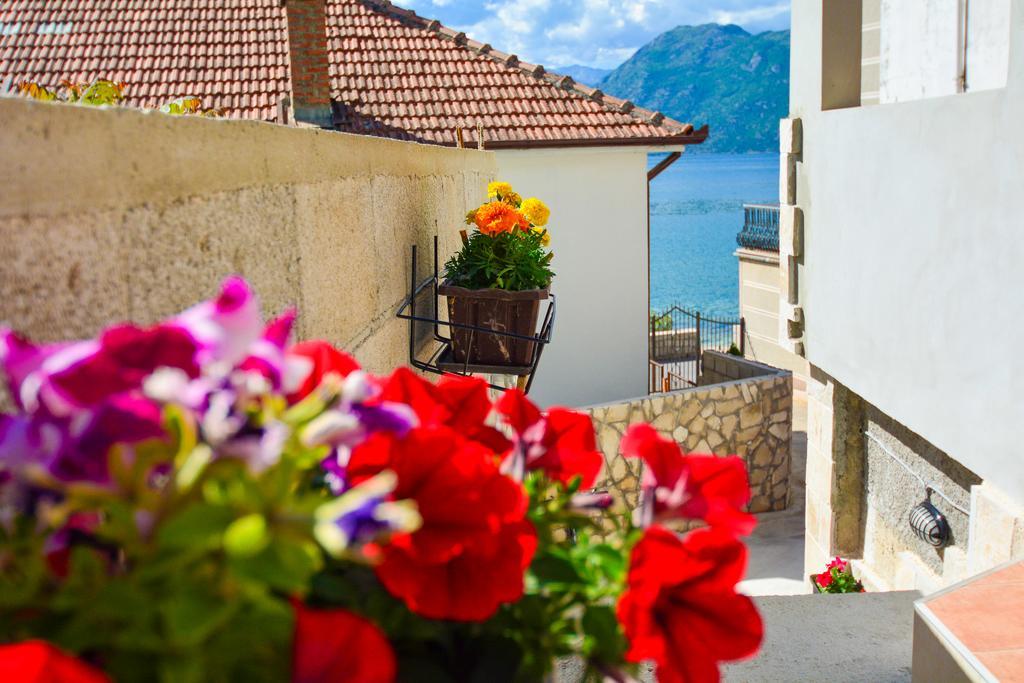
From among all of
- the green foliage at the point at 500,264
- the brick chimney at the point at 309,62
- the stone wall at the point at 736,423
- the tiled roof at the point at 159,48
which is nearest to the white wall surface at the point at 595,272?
A: the stone wall at the point at 736,423

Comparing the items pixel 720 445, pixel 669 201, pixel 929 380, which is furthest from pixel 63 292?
pixel 669 201

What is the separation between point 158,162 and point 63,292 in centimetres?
27

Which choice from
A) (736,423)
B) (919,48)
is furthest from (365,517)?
(736,423)

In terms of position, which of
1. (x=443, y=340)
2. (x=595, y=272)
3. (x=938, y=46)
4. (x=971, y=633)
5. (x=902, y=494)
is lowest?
(x=902, y=494)

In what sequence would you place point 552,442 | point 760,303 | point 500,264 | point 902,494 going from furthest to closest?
point 760,303 < point 902,494 < point 500,264 < point 552,442

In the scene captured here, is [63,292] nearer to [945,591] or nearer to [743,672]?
[743,672]

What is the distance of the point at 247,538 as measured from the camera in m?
0.36

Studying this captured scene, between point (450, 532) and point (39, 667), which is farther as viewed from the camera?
point (450, 532)

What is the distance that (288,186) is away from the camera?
152 centimetres

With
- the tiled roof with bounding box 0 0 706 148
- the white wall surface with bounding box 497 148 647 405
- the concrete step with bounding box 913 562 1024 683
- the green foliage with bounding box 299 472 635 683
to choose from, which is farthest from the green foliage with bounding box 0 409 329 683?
the white wall surface with bounding box 497 148 647 405

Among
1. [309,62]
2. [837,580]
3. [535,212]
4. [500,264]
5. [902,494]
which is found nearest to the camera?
[500,264]

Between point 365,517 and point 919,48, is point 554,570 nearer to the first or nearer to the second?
point 365,517

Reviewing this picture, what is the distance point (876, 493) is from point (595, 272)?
631 cm

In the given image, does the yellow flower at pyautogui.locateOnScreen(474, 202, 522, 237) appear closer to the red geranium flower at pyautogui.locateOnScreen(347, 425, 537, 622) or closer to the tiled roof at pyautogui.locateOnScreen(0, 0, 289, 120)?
the red geranium flower at pyautogui.locateOnScreen(347, 425, 537, 622)
